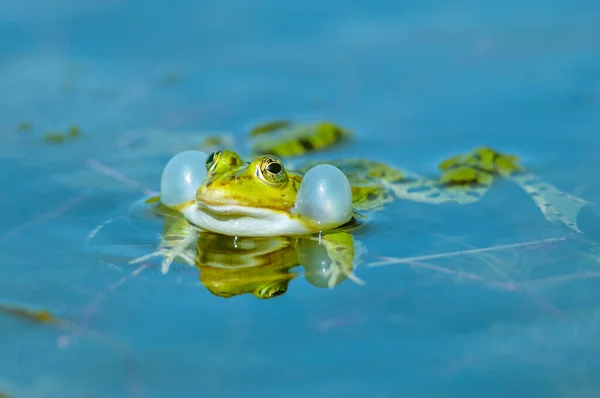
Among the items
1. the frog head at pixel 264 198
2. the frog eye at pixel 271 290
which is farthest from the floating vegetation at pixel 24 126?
the frog eye at pixel 271 290

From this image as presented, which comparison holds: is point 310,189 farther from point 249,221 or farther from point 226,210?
point 226,210

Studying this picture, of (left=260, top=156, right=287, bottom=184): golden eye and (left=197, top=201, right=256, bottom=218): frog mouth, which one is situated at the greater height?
(left=260, top=156, right=287, bottom=184): golden eye

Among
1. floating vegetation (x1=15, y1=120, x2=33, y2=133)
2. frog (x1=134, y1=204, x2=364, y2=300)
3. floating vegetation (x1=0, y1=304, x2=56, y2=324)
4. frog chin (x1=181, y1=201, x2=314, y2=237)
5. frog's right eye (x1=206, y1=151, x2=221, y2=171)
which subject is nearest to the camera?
floating vegetation (x1=0, y1=304, x2=56, y2=324)

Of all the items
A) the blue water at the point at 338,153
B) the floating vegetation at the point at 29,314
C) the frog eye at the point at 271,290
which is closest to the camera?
the blue water at the point at 338,153

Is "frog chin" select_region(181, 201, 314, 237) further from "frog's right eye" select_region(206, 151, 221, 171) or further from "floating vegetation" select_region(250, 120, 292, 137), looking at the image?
"floating vegetation" select_region(250, 120, 292, 137)

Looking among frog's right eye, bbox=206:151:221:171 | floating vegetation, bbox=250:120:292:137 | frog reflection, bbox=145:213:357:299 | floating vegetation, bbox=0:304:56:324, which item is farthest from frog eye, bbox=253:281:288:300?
floating vegetation, bbox=250:120:292:137

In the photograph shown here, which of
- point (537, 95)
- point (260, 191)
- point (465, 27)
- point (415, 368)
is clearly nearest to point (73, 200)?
point (260, 191)

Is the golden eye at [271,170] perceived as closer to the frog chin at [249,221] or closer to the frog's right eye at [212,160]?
the frog chin at [249,221]
